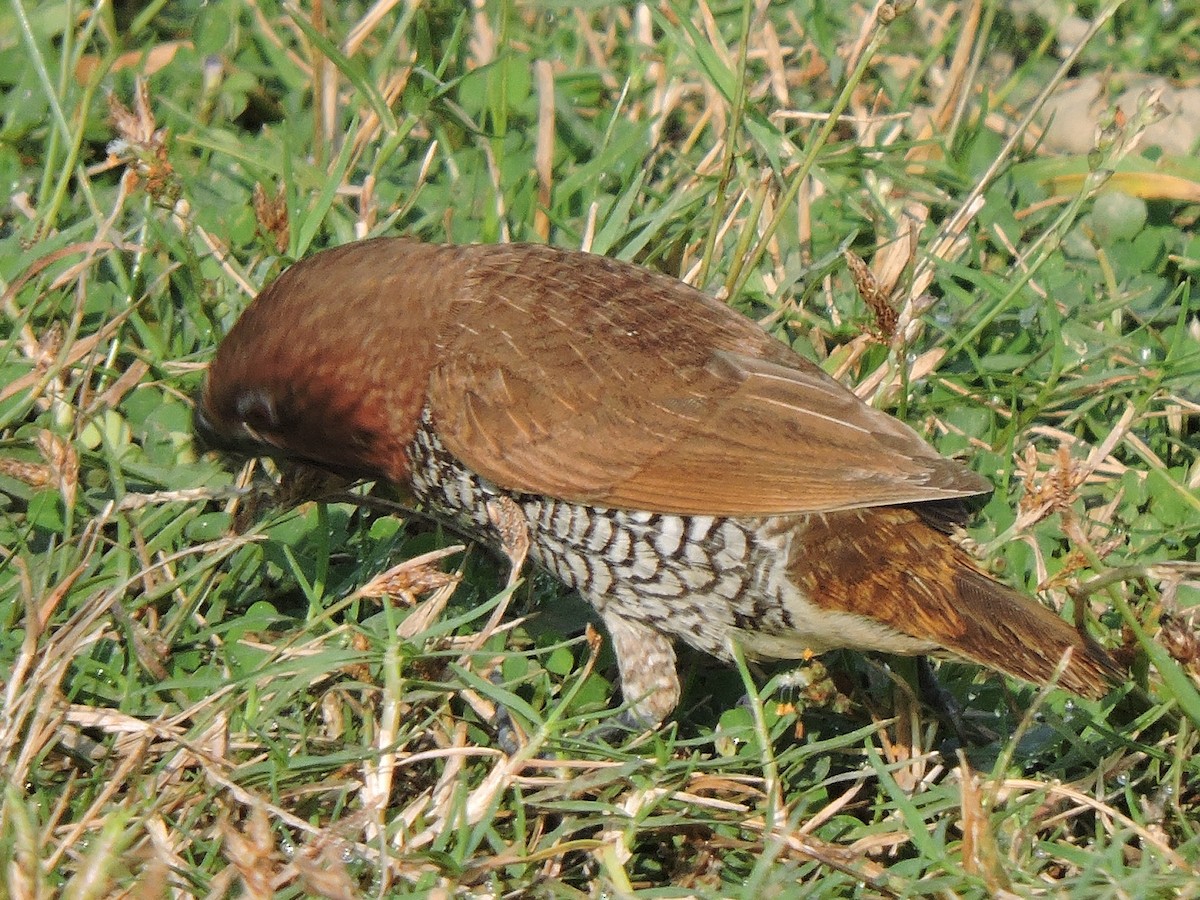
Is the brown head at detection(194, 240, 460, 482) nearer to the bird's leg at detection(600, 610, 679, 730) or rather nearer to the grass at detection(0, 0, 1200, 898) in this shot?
the grass at detection(0, 0, 1200, 898)

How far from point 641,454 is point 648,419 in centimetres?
9

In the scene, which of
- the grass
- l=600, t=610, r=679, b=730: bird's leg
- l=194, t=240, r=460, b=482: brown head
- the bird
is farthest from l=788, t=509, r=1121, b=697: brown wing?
l=194, t=240, r=460, b=482: brown head

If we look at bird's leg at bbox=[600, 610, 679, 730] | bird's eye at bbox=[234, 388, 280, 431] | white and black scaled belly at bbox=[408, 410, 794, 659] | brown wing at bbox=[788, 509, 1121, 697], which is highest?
Result: brown wing at bbox=[788, 509, 1121, 697]

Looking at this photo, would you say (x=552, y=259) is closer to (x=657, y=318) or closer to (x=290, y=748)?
(x=657, y=318)

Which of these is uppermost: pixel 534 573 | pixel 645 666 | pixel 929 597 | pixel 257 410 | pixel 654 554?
pixel 929 597

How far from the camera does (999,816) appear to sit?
3357 mm

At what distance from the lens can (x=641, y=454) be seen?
3.61 metres

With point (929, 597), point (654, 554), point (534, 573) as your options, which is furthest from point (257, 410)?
point (929, 597)

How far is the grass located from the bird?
211 mm

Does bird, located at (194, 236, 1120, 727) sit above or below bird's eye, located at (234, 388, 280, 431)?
above

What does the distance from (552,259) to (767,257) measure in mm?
1173

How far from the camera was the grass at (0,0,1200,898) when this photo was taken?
330 centimetres

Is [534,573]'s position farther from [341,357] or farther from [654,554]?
[341,357]

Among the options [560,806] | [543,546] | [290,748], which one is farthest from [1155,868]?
[290,748]
